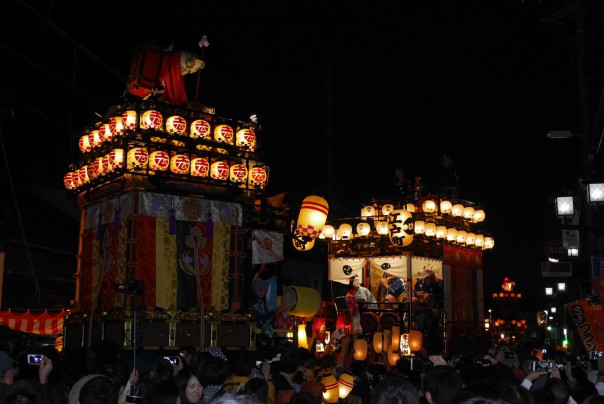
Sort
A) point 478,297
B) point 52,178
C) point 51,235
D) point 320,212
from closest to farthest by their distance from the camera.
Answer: point 320,212 → point 51,235 → point 52,178 → point 478,297

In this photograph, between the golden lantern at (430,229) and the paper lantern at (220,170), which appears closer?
the paper lantern at (220,170)

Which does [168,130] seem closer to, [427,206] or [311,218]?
[311,218]

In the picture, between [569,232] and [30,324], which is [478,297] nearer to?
[569,232]

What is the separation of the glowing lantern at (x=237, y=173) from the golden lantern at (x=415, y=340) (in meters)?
A: 10.1

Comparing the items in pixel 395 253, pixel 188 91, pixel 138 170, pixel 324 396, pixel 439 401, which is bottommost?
pixel 324 396

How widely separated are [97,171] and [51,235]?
7.90m

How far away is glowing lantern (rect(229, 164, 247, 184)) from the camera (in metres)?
17.5

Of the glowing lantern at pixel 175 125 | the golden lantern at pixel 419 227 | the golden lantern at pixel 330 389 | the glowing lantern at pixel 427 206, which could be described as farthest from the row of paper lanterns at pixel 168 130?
the glowing lantern at pixel 427 206

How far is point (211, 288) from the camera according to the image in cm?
1714

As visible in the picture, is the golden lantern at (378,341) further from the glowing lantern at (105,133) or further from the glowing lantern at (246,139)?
the glowing lantern at (105,133)

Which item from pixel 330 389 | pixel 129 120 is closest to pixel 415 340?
pixel 129 120

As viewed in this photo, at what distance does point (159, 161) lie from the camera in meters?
16.3

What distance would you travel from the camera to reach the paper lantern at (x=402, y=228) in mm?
24797

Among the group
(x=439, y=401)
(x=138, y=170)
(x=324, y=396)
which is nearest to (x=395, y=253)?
(x=138, y=170)
